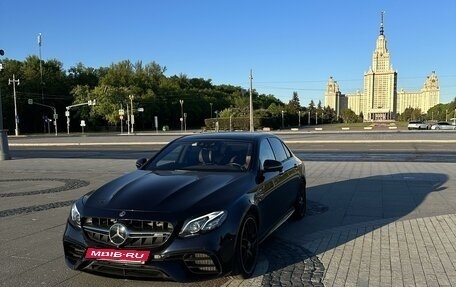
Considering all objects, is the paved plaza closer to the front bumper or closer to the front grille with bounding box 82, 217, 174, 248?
the front bumper

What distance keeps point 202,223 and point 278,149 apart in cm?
283

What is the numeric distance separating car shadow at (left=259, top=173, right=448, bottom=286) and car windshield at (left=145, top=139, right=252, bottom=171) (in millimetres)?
1136

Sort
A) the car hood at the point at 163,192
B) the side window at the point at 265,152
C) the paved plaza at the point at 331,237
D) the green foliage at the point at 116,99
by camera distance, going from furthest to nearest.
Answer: the green foliage at the point at 116,99 → the side window at the point at 265,152 → the paved plaza at the point at 331,237 → the car hood at the point at 163,192

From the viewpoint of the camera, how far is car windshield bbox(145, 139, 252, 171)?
5.41m

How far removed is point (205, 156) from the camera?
5.70 meters

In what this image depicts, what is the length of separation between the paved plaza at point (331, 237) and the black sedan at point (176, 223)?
1.43ft

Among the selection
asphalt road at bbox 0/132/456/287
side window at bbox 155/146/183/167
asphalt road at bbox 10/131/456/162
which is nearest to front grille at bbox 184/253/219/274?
asphalt road at bbox 0/132/456/287

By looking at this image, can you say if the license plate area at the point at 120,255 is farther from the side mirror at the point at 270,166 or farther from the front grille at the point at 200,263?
the side mirror at the point at 270,166

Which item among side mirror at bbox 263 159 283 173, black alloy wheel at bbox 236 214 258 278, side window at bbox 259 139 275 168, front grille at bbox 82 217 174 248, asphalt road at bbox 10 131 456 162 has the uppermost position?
side window at bbox 259 139 275 168

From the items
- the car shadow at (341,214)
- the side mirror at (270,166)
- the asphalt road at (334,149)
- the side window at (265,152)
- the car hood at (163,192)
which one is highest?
the side window at (265,152)

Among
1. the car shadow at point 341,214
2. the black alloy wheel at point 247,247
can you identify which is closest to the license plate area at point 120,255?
the black alloy wheel at point 247,247

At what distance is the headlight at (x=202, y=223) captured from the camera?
3971 millimetres

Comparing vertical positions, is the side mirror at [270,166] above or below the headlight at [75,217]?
above

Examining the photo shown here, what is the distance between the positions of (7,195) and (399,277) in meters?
8.36
